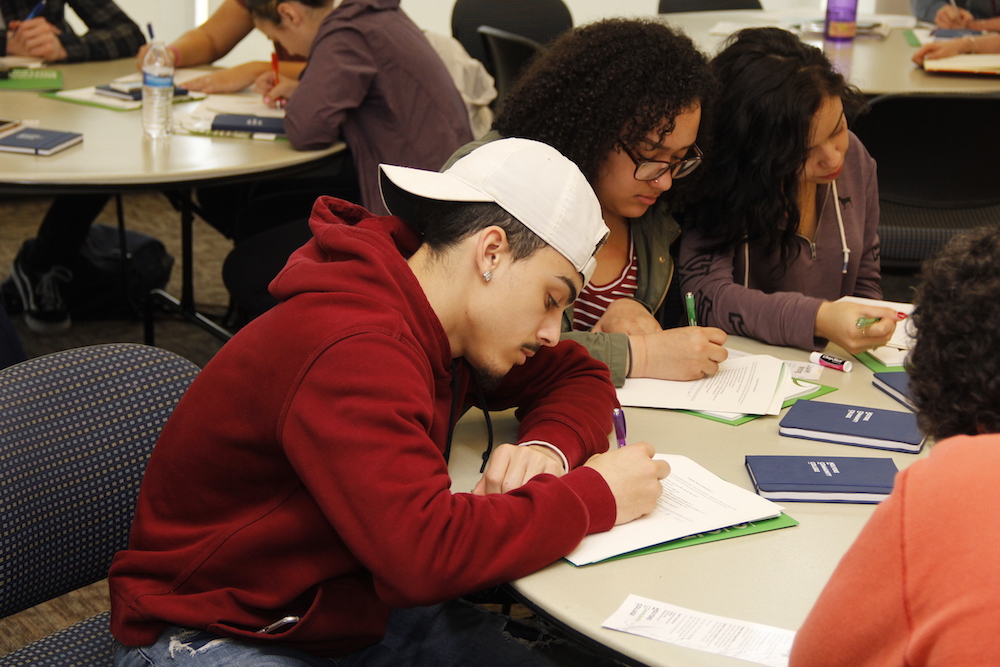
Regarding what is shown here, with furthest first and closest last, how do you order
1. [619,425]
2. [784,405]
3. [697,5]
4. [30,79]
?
1. [697,5]
2. [30,79]
3. [784,405]
4. [619,425]

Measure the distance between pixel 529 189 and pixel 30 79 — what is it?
2.65 metres

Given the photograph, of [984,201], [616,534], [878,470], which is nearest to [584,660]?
[616,534]

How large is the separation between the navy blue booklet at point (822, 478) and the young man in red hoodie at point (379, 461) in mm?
167

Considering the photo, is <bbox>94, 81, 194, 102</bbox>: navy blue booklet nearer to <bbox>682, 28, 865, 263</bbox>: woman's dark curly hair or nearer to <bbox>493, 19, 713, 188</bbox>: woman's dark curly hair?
<bbox>493, 19, 713, 188</bbox>: woman's dark curly hair

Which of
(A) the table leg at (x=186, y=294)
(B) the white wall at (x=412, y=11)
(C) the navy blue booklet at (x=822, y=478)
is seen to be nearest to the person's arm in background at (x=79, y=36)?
(A) the table leg at (x=186, y=294)

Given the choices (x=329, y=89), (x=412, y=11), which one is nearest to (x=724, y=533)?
(x=329, y=89)

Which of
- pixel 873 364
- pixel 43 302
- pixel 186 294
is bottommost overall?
pixel 43 302

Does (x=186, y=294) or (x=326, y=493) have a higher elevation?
(x=326, y=493)

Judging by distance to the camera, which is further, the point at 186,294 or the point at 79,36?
the point at 79,36

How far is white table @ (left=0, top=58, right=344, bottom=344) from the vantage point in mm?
2283

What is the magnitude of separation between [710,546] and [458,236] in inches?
19.2

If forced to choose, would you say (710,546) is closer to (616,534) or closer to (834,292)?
(616,534)

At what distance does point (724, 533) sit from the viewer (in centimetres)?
115

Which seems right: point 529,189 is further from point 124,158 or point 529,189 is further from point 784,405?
point 124,158
